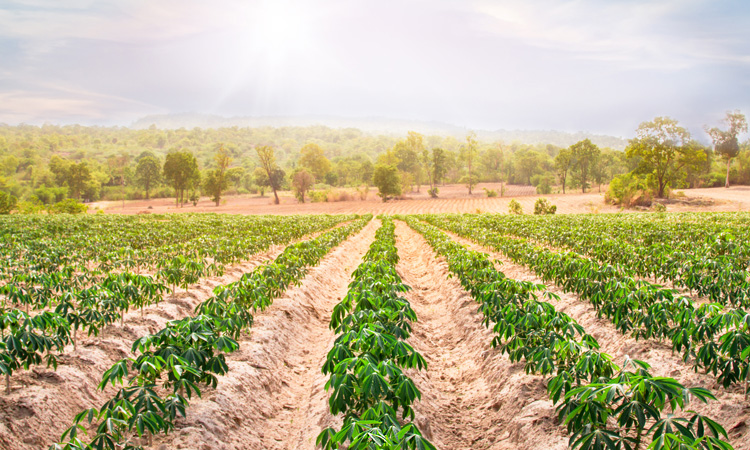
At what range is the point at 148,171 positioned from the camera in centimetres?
8994

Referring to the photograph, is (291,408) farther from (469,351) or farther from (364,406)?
(469,351)

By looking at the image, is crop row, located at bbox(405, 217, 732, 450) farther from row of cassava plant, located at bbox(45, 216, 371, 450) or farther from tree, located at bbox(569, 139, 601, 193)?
tree, located at bbox(569, 139, 601, 193)

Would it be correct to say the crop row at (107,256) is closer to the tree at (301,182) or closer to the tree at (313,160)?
the tree at (301,182)

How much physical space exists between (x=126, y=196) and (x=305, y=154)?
1642 inches

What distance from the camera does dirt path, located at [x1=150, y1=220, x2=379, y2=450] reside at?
4656mm

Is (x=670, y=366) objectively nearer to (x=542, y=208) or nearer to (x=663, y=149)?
(x=542, y=208)

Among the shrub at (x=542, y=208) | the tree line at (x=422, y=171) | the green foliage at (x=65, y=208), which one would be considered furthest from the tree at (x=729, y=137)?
the green foliage at (x=65, y=208)

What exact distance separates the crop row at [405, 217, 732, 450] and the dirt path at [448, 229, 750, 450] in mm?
234

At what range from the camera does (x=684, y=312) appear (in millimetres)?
4766

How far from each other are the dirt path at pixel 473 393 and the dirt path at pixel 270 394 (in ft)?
5.13

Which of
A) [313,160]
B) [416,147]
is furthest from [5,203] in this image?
[416,147]

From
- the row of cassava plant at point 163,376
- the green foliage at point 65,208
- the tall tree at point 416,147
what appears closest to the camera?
the row of cassava plant at point 163,376

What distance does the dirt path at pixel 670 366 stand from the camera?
418 centimetres

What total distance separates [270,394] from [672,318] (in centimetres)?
553
